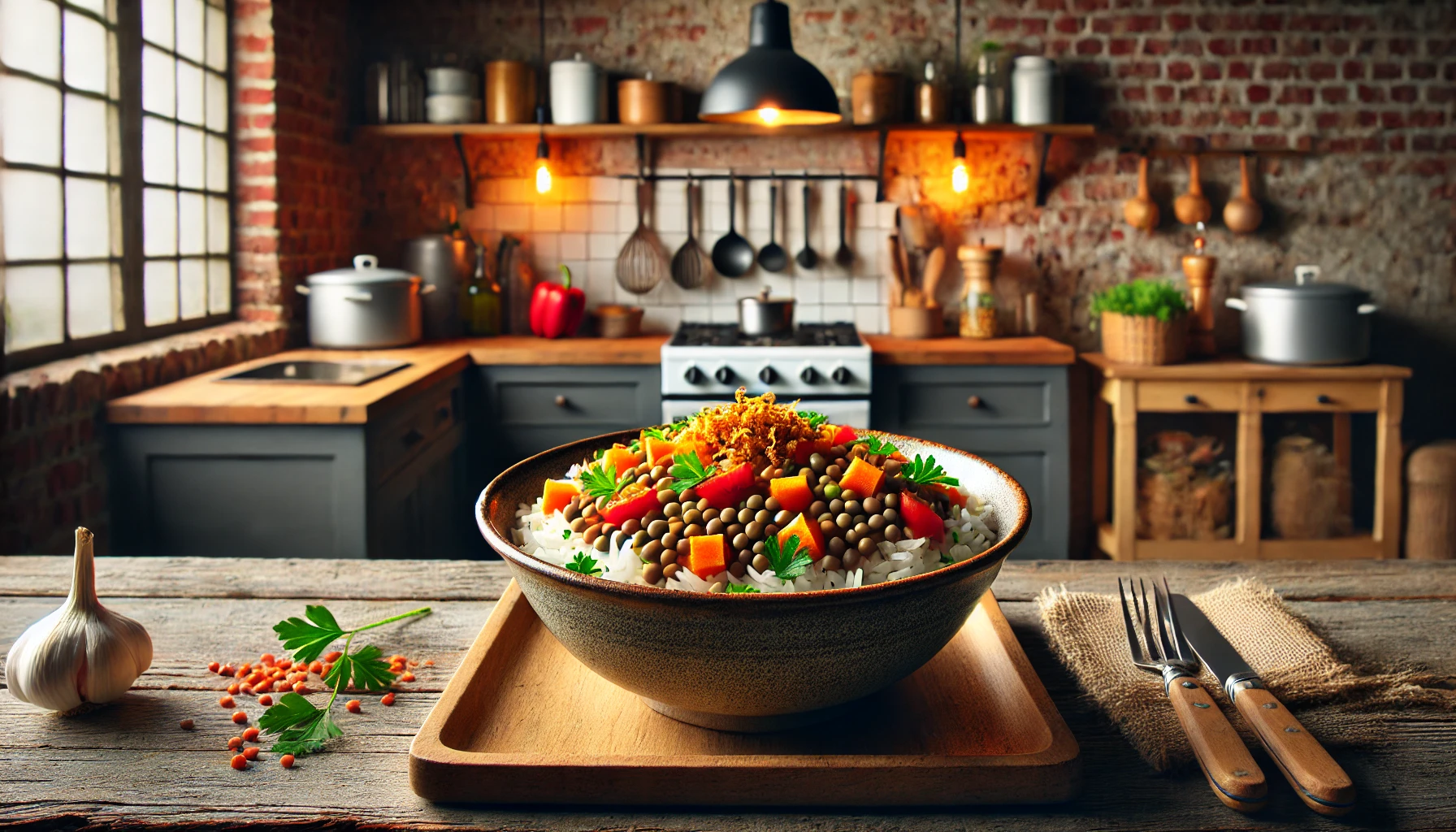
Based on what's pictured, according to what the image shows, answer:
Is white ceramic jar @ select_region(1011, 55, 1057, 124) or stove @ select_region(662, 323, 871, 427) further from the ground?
white ceramic jar @ select_region(1011, 55, 1057, 124)

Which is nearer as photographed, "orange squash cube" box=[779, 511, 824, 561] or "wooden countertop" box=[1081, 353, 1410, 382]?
"orange squash cube" box=[779, 511, 824, 561]

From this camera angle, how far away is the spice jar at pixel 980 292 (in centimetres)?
387

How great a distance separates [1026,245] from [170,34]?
2977 millimetres

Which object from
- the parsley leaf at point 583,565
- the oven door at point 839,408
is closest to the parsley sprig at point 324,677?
the parsley leaf at point 583,565

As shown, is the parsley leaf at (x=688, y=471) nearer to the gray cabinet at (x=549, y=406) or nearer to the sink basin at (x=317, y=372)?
the sink basin at (x=317, y=372)

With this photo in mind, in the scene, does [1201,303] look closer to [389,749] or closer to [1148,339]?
[1148,339]

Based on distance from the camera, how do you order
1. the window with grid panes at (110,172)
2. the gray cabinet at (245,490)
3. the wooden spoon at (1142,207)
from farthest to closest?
the wooden spoon at (1142,207) < the gray cabinet at (245,490) < the window with grid panes at (110,172)

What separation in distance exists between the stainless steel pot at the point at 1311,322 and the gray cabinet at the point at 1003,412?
2.52ft

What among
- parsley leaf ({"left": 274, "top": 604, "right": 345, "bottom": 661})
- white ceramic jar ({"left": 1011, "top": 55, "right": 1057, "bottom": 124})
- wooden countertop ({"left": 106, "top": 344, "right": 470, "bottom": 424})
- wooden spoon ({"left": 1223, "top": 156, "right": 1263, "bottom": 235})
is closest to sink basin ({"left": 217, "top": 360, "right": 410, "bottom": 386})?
wooden countertop ({"left": 106, "top": 344, "right": 470, "bottom": 424})

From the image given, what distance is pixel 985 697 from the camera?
91cm

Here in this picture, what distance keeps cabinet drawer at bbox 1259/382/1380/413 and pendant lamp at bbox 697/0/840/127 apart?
5.86 ft

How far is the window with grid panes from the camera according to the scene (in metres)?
2.29

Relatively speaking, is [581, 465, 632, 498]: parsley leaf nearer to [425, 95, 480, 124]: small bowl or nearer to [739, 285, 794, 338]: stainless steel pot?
[739, 285, 794, 338]: stainless steel pot

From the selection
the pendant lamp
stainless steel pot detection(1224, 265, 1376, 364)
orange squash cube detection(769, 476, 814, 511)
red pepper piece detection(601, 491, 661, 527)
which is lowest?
red pepper piece detection(601, 491, 661, 527)
